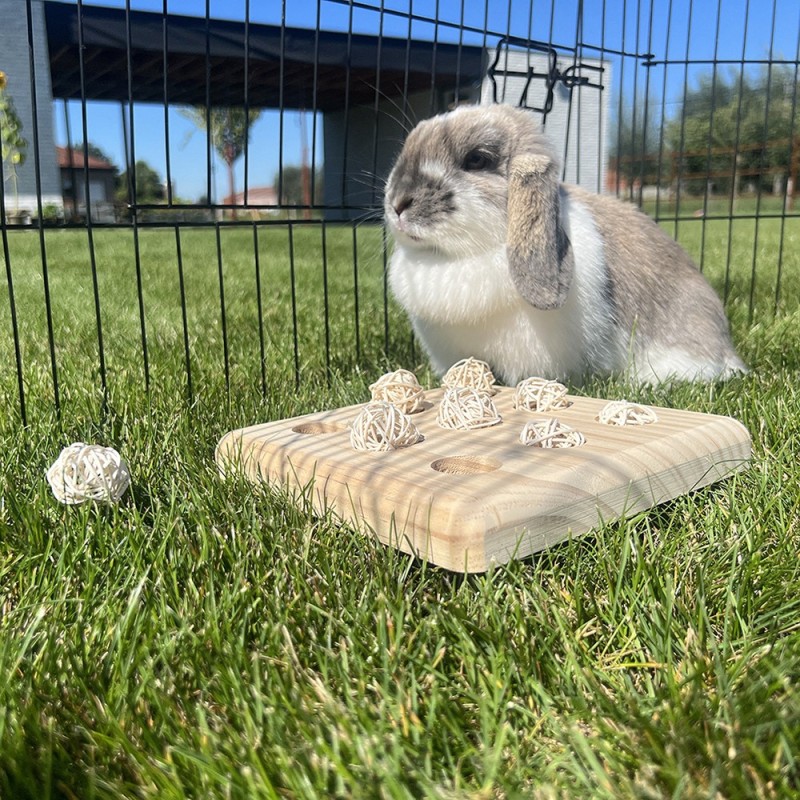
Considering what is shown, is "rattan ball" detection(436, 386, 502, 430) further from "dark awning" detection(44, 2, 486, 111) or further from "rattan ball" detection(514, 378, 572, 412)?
"dark awning" detection(44, 2, 486, 111)

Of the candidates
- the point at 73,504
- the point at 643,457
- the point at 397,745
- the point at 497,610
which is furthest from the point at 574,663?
the point at 73,504

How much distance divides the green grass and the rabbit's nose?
2.73ft

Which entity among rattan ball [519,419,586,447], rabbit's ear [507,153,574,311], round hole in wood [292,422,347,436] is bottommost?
round hole in wood [292,422,347,436]

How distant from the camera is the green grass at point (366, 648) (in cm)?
91

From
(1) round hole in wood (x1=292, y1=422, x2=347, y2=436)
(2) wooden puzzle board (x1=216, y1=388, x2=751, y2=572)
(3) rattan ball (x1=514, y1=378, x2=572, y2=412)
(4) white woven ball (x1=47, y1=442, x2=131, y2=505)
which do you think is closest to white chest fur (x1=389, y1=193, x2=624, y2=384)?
(3) rattan ball (x1=514, y1=378, x2=572, y2=412)

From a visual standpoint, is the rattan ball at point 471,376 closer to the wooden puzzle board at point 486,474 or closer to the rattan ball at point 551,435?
the wooden puzzle board at point 486,474

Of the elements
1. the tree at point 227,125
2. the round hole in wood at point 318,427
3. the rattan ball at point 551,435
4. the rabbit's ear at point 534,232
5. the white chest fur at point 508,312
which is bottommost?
the round hole in wood at point 318,427

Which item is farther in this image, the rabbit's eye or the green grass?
the rabbit's eye

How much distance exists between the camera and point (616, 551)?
1.42m

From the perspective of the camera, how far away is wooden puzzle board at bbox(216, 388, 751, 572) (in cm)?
139

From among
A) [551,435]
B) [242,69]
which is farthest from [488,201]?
[242,69]

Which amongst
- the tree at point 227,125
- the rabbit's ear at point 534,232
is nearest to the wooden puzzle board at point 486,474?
the rabbit's ear at point 534,232

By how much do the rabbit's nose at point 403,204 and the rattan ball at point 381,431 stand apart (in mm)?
677

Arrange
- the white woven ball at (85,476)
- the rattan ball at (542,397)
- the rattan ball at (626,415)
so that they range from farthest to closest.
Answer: the rattan ball at (542,397) < the rattan ball at (626,415) < the white woven ball at (85,476)
